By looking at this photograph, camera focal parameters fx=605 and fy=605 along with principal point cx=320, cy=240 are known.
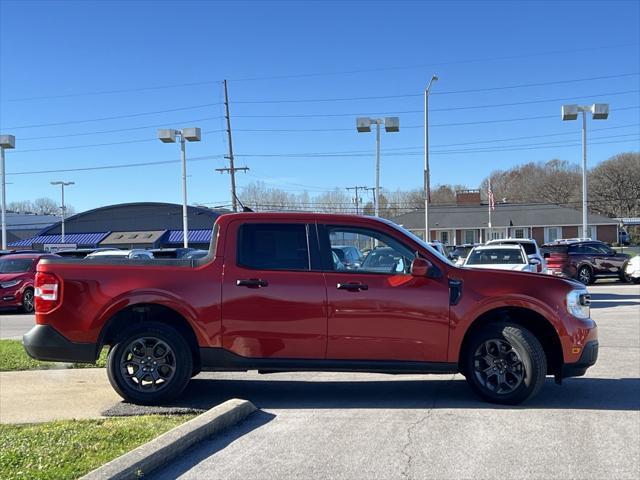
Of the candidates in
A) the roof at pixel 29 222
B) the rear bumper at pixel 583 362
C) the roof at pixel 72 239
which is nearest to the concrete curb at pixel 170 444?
the rear bumper at pixel 583 362

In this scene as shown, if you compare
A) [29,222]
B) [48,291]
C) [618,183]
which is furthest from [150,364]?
[29,222]

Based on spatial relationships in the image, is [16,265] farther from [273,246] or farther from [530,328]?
[530,328]

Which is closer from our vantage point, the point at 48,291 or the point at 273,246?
the point at 48,291

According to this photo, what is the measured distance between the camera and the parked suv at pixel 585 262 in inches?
958

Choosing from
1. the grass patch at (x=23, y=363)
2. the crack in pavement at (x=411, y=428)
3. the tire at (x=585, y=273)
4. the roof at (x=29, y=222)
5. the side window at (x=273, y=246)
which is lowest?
the tire at (x=585, y=273)

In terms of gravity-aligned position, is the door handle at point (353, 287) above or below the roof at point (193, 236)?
above

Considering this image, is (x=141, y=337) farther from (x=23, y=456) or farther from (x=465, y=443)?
(x=465, y=443)

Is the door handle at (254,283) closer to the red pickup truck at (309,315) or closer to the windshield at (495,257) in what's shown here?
the red pickup truck at (309,315)

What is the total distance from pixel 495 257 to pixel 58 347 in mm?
13146

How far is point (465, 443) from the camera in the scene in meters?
4.96

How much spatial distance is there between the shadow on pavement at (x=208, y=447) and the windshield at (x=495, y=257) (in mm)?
12117

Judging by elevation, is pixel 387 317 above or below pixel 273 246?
below

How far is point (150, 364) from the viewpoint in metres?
6.27

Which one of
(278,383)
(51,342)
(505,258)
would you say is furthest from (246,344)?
(505,258)
